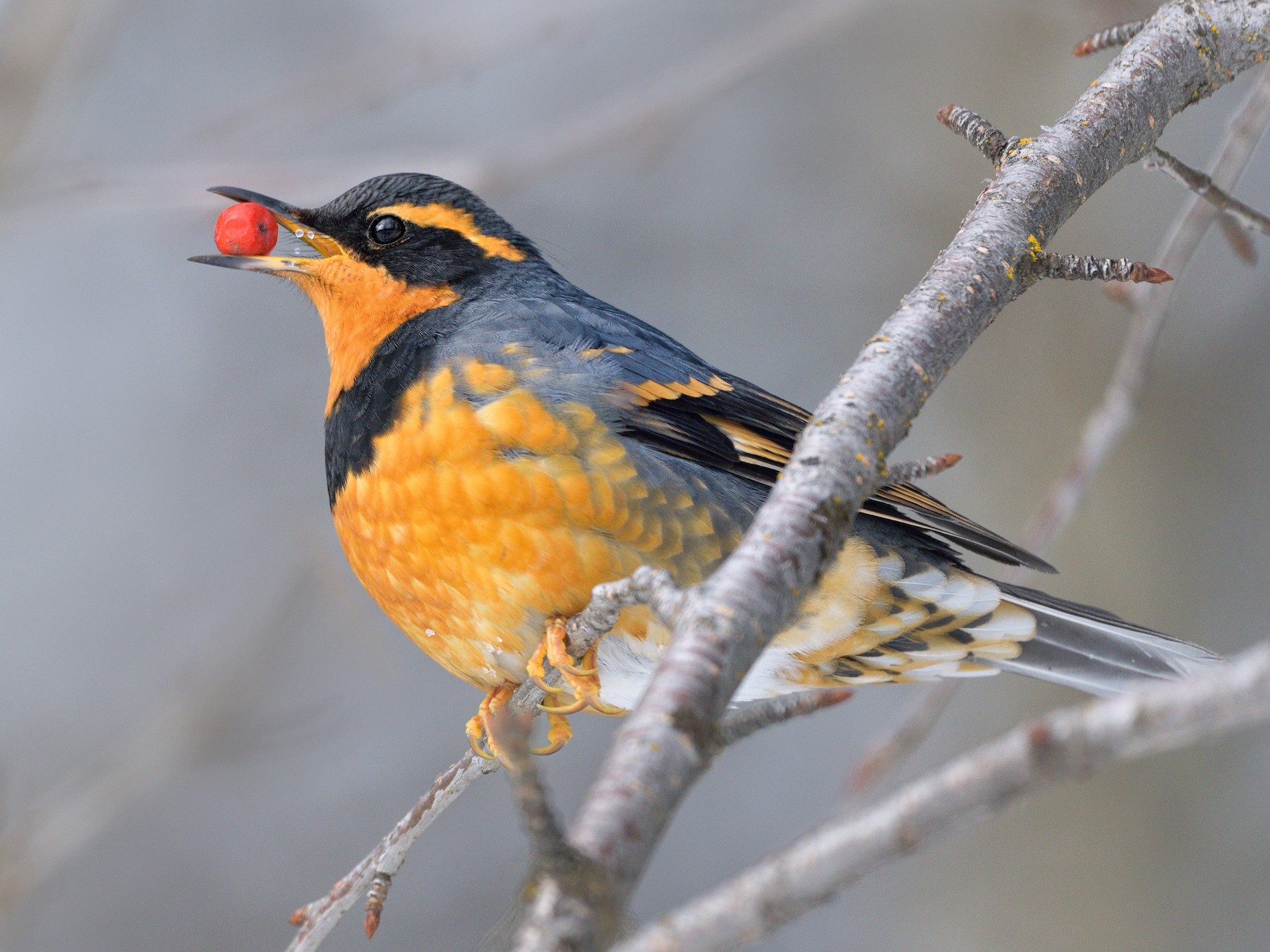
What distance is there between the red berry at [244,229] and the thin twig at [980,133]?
80.1 inches

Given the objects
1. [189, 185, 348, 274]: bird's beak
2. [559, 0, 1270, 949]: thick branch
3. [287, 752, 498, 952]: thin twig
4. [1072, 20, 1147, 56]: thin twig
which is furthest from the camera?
[189, 185, 348, 274]: bird's beak

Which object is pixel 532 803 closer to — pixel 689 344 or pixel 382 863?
pixel 382 863

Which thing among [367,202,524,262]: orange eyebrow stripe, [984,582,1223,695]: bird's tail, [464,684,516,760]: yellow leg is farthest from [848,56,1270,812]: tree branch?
[367,202,524,262]: orange eyebrow stripe

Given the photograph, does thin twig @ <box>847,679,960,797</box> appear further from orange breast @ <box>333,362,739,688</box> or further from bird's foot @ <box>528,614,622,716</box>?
orange breast @ <box>333,362,739,688</box>

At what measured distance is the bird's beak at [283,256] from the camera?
11.1ft

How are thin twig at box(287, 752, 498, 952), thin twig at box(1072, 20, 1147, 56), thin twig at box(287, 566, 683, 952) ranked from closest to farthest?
thin twig at box(287, 566, 683, 952)
thin twig at box(287, 752, 498, 952)
thin twig at box(1072, 20, 1147, 56)

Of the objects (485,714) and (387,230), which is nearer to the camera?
(485,714)

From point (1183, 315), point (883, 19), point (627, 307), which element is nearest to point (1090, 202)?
point (1183, 315)

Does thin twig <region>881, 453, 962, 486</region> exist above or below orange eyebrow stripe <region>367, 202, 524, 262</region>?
below

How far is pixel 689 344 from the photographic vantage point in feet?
24.2

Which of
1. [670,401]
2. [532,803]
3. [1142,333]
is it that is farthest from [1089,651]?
[532,803]

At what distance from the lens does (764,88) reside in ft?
25.2

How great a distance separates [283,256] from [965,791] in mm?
2987

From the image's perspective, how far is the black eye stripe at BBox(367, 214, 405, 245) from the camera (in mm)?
3561
